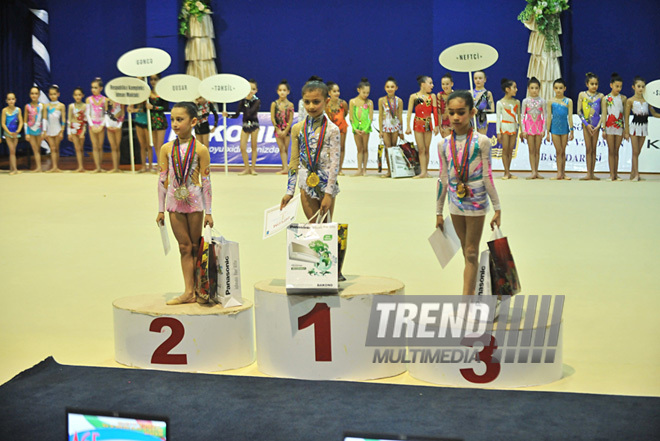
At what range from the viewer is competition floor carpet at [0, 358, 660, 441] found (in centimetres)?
344

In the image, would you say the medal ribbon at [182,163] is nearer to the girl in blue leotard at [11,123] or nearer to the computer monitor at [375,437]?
the computer monitor at [375,437]

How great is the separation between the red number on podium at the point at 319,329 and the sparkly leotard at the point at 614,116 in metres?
10.6

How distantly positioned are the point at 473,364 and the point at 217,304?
143 centimetres

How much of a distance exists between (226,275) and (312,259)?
539mm

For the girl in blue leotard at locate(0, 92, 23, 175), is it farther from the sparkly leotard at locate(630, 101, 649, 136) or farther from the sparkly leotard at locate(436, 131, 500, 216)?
the sparkly leotard at locate(436, 131, 500, 216)

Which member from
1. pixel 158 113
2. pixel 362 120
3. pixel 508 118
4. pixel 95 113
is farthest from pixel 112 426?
pixel 95 113

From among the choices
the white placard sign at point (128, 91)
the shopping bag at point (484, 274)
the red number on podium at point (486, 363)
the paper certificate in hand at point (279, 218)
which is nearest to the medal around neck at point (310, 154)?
the paper certificate in hand at point (279, 218)

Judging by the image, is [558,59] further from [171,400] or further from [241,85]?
[171,400]

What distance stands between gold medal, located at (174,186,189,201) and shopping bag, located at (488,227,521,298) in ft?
5.55

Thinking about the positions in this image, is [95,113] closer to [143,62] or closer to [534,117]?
[143,62]

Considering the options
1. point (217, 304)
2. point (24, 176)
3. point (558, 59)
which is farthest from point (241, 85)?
point (217, 304)

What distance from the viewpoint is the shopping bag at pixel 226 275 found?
14.9ft

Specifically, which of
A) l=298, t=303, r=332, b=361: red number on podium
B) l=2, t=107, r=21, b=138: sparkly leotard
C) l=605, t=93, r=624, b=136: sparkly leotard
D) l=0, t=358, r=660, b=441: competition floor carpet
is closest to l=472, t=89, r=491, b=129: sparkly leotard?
l=605, t=93, r=624, b=136: sparkly leotard

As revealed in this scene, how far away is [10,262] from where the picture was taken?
283 inches
